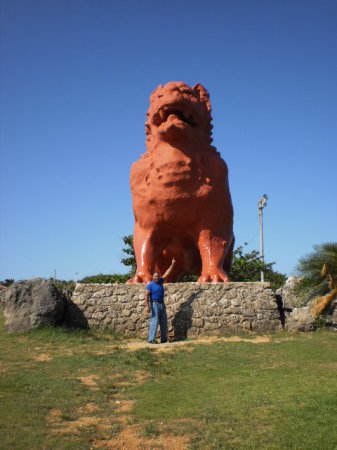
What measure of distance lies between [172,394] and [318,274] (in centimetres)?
421

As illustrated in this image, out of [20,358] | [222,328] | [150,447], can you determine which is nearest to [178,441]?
[150,447]

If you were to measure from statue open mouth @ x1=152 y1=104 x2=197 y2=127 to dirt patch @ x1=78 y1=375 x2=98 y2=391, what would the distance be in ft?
17.2

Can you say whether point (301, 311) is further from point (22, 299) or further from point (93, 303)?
point (22, 299)

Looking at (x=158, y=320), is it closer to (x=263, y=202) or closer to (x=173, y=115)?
(x=173, y=115)

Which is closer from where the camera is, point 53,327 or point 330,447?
point 330,447

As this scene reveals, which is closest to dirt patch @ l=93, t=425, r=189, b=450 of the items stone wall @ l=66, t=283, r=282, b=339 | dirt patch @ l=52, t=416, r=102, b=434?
dirt patch @ l=52, t=416, r=102, b=434

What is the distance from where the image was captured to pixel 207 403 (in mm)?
3932

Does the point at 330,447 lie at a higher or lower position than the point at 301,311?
lower

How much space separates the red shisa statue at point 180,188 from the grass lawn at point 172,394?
2.29 m

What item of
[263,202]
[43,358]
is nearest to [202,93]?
[43,358]

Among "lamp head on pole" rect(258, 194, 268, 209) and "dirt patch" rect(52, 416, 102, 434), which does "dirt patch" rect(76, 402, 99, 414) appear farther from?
"lamp head on pole" rect(258, 194, 268, 209)

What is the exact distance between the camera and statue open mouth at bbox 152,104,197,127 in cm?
874

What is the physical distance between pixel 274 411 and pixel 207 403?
61 centimetres

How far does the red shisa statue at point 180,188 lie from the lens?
8.61 meters
